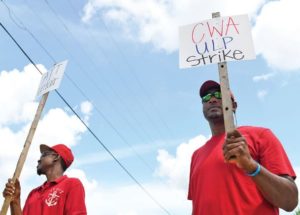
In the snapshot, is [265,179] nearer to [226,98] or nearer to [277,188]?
[277,188]

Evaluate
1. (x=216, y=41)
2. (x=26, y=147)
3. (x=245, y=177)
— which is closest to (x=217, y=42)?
(x=216, y=41)

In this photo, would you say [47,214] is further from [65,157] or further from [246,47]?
[246,47]

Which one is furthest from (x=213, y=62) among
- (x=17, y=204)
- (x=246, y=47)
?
(x=17, y=204)

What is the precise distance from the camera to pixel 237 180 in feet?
8.96

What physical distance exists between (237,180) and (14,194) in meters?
2.53

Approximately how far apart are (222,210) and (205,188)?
213 millimetres

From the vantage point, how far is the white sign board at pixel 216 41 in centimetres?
294

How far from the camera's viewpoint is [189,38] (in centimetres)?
319

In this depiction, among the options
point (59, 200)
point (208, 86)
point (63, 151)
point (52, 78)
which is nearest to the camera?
point (208, 86)

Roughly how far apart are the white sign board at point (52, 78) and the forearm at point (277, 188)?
307 centimetres

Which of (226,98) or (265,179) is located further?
(226,98)

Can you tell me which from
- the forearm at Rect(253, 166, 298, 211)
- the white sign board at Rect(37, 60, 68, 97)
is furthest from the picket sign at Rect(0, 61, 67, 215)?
the forearm at Rect(253, 166, 298, 211)

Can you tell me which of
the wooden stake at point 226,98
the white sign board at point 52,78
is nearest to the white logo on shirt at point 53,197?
the white sign board at point 52,78

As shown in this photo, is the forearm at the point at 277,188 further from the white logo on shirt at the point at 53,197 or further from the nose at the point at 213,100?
the white logo on shirt at the point at 53,197
